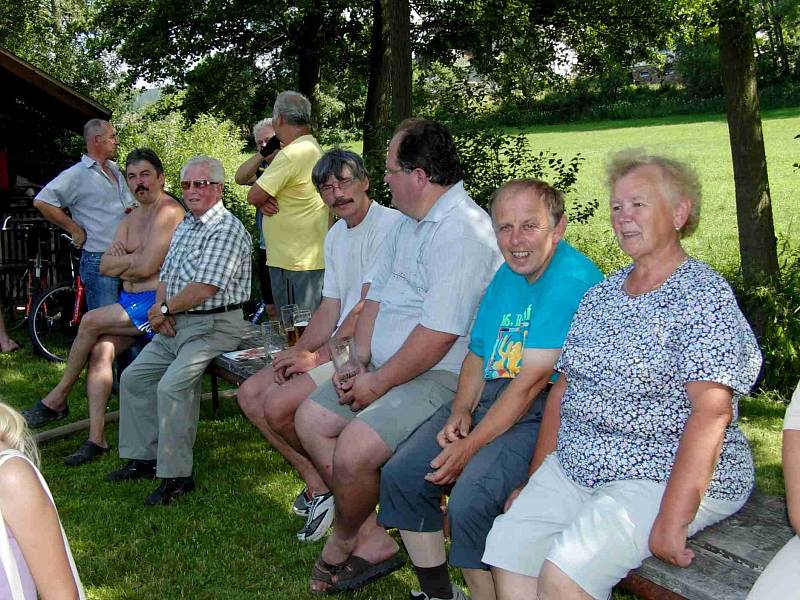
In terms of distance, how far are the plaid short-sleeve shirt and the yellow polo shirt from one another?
2.95 feet

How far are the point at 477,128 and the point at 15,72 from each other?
4889 millimetres

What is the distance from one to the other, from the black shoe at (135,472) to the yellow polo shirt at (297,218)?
1.62 m

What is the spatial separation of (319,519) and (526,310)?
62.6 inches

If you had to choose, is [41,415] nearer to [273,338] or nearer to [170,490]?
[170,490]

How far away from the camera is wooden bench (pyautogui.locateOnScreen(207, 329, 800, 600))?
6.97ft

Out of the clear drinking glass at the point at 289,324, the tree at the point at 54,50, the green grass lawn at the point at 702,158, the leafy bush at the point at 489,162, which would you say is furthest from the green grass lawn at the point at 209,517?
the tree at the point at 54,50

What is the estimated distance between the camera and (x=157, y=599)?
3.43m

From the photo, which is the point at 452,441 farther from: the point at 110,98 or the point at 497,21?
the point at 110,98

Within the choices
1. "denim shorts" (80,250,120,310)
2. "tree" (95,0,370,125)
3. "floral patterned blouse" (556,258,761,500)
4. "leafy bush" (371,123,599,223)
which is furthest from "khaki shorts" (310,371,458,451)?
"tree" (95,0,370,125)

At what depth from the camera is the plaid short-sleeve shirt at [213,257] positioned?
14.8 feet

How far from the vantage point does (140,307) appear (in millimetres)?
5020

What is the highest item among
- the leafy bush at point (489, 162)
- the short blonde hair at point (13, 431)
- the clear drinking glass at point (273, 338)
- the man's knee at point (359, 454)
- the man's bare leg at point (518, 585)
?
the leafy bush at point (489, 162)

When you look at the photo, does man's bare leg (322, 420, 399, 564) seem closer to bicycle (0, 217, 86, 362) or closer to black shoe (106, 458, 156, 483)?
black shoe (106, 458, 156, 483)

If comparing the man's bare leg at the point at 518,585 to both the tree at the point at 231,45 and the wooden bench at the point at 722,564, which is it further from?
the tree at the point at 231,45
